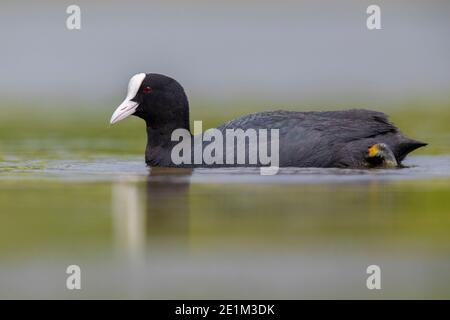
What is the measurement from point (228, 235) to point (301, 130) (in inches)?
156

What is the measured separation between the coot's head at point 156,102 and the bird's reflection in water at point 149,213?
1300mm

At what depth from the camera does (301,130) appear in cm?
1309

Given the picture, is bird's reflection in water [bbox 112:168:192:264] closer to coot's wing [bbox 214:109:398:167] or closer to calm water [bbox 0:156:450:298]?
calm water [bbox 0:156:450:298]

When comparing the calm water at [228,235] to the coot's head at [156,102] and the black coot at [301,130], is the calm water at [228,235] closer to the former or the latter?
the black coot at [301,130]

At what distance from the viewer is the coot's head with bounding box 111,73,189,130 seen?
45.4 feet

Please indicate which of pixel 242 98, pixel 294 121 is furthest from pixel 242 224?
pixel 242 98

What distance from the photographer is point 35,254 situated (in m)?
8.92

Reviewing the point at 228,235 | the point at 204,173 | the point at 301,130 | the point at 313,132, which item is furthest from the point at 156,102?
the point at 228,235

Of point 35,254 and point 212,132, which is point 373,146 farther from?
point 35,254

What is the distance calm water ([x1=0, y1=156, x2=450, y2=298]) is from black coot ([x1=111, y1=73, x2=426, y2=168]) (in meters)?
0.52

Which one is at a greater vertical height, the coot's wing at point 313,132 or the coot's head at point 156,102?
the coot's head at point 156,102

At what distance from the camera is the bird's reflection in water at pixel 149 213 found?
9.24 m

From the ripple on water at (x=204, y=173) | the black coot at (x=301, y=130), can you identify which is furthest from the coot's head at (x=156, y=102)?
the ripple on water at (x=204, y=173)

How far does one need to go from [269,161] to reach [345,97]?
1265 centimetres
